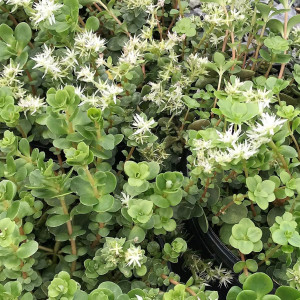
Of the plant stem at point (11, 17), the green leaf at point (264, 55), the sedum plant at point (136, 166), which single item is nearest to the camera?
the sedum plant at point (136, 166)

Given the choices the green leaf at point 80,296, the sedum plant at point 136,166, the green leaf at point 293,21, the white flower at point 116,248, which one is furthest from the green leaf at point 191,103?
the green leaf at point 80,296

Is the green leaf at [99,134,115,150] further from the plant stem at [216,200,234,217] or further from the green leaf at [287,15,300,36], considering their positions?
the green leaf at [287,15,300,36]

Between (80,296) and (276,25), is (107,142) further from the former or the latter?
(276,25)

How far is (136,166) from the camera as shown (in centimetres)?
86

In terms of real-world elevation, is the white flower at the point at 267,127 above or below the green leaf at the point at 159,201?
above

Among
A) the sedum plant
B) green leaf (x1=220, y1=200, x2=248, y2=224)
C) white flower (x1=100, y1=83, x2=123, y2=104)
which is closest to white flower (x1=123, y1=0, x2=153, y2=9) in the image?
the sedum plant

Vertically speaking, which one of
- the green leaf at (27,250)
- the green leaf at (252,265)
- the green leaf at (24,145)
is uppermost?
the green leaf at (24,145)

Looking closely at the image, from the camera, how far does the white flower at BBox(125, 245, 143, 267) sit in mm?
819

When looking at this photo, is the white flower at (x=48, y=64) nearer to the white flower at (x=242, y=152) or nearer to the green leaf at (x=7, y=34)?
the green leaf at (x=7, y=34)

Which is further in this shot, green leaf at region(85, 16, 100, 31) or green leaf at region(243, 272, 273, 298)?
green leaf at region(85, 16, 100, 31)

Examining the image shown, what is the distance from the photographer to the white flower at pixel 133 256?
819 mm

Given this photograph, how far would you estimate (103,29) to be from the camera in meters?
1.38

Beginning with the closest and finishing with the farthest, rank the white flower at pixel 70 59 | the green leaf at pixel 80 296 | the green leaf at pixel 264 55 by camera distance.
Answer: the green leaf at pixel 80 296, the white flower at pixel 70 59, the green leaf at pixel 264 55

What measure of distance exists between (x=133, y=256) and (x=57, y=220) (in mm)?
174
